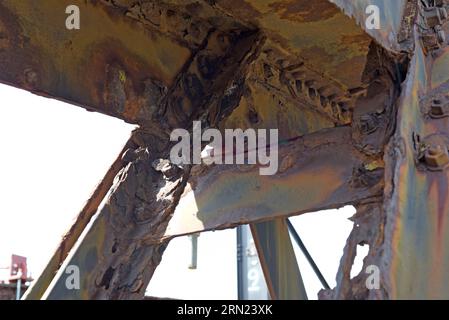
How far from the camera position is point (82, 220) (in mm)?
2828

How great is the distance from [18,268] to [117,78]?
8.19m

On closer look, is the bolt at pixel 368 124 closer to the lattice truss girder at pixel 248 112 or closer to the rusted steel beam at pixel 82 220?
the lattice truss girder at pixel 248 112

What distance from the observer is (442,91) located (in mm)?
2305

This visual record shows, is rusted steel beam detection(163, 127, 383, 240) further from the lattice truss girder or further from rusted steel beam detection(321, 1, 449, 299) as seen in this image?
rusted steel beam detection(321, 1, 449, 299)

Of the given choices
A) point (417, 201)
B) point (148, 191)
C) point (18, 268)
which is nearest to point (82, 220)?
point (148, 191)

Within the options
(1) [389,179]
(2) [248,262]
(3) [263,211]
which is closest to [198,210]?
(3) [263,211]

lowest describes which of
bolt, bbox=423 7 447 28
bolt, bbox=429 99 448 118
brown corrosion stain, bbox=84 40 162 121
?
bolt, bbox=429 99 448 118

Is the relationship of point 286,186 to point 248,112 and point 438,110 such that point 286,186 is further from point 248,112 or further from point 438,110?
point 248,112

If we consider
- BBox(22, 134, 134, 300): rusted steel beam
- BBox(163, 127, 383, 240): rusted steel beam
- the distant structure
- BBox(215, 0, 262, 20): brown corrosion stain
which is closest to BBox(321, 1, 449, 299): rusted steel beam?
BBox(163, 127, 383, 240): rusted steel beam

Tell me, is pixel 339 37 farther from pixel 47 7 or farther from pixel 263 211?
pixel 47 7

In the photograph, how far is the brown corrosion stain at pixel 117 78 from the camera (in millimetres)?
2629

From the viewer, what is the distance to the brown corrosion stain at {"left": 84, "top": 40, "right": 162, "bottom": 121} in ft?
8.63

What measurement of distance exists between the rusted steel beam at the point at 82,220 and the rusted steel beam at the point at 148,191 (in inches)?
1.4

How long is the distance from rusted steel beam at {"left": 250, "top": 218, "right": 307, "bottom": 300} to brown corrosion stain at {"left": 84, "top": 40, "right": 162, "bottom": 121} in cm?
86
